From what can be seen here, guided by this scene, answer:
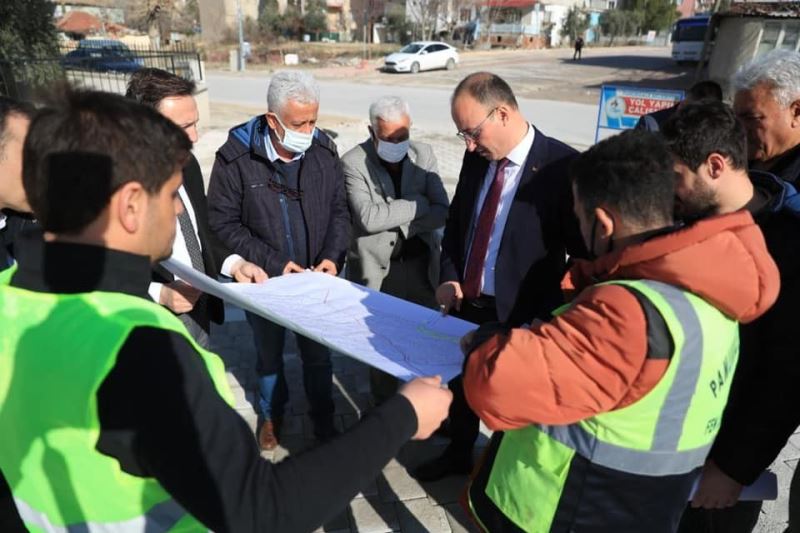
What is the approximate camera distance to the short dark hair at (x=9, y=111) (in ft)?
6.05

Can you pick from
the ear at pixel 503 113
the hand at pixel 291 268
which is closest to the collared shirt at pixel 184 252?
the hand at pixel 291 268

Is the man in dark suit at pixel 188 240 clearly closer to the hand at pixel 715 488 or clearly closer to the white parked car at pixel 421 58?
the hand at pixel 715 488

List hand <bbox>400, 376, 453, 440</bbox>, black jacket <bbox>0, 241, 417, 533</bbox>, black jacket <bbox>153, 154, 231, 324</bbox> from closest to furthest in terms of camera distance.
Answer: black jacket <bbox>0, 241, 417, 533</bbox>, hand <bbox>400, 376, 453, 440</bbox>, black jacket <bbox>153, 154, 231, 324</bbox>

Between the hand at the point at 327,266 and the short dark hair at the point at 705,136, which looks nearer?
the short dark hair at the point at 705,136

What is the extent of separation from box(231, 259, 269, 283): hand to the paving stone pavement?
2.55 ft

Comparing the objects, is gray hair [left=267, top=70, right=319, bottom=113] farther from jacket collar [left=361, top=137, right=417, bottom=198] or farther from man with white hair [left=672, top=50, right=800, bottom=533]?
man with white hair [left=672, top=50, right=800, bottom=533]

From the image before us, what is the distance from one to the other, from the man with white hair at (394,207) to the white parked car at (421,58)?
27164mm

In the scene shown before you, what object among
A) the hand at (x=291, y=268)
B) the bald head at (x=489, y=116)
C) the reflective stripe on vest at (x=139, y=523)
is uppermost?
the bald head at (x=489, y=116)

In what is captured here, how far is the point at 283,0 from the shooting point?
5653 cm

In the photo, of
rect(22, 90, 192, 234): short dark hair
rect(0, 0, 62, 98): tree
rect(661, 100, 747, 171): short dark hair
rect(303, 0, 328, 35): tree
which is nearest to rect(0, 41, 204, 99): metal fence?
rect(0, 0, 62, 98): tree

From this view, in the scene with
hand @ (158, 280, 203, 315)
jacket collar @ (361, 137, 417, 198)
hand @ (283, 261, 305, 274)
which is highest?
jacket collar @ (361, 137, 417, 198)

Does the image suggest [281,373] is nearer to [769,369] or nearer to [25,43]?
[769,369]

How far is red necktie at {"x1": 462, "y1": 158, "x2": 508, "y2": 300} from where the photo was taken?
2439 mm

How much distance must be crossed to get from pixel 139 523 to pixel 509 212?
1782mm
